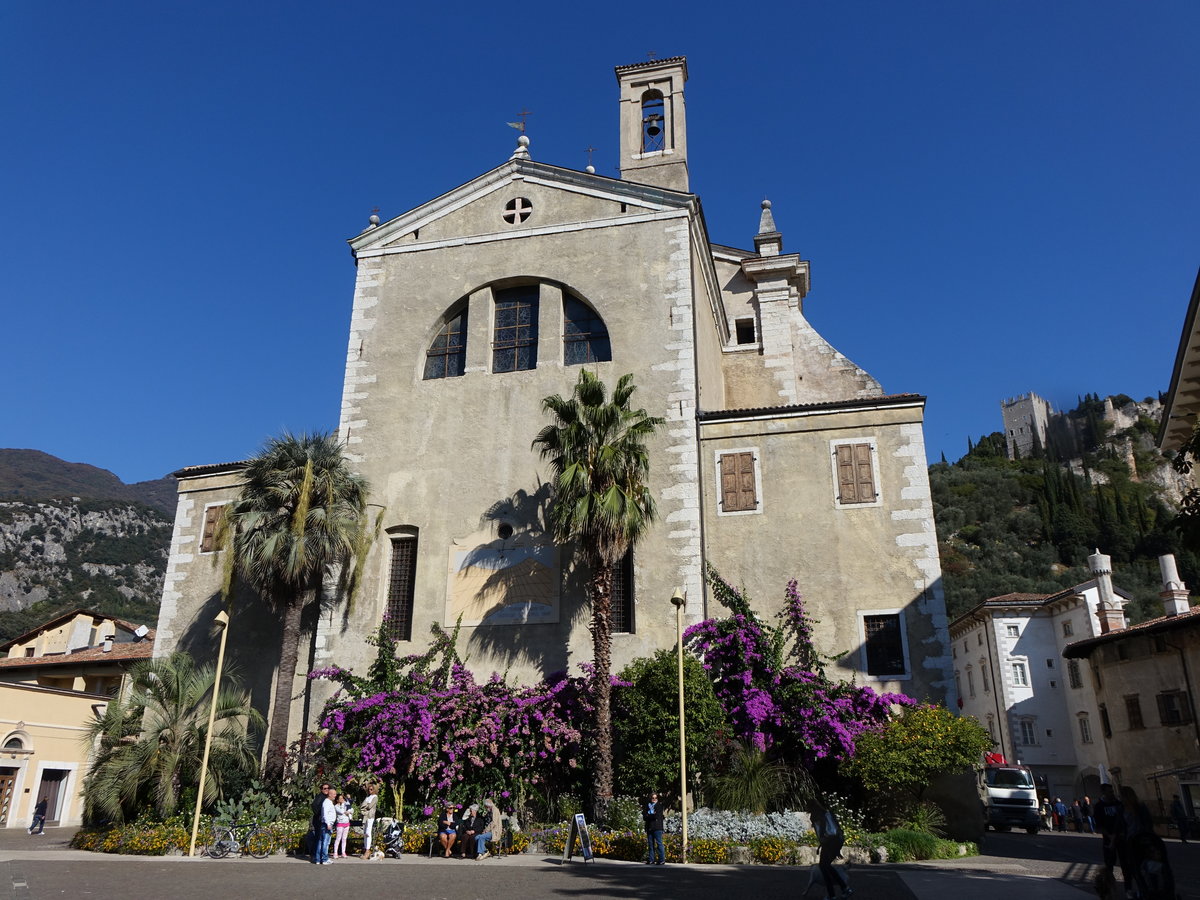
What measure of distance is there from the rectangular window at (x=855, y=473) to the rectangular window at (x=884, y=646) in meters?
2.82

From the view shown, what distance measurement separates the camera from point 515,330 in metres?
24.9

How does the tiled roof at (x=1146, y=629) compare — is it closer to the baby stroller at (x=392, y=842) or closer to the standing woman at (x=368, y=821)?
the baby stroller at (x=392, y=842)

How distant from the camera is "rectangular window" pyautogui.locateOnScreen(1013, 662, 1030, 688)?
167 ft

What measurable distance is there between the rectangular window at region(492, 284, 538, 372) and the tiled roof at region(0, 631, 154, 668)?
21505 mm

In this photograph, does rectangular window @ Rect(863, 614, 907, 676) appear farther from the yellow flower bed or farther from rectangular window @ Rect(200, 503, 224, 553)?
rectangular window @ Rect(200, 503, 224, 553)

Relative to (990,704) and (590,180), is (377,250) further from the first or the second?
(990,704)

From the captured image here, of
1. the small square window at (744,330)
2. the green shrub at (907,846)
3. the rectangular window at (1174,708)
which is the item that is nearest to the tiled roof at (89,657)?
the small square window at (744,330)

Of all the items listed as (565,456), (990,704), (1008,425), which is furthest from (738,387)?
(1008,425)

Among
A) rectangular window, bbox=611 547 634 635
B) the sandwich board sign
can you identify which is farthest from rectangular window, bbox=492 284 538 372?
the sandwich board sign

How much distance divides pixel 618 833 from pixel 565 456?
761cm

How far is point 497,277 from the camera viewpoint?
25.1m

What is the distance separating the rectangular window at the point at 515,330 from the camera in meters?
24.6

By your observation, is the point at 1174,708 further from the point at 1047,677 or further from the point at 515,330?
the point at 515,330

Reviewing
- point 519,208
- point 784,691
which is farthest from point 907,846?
point 519,208
